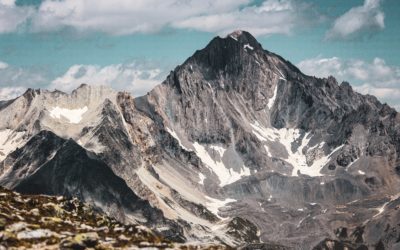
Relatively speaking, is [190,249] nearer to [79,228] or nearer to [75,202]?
[79,228]

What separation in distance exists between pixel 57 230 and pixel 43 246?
10570 millimetres

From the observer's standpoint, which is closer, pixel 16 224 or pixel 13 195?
pixel 16 224

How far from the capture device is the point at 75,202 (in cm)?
17775

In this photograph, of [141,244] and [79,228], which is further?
[79,228]

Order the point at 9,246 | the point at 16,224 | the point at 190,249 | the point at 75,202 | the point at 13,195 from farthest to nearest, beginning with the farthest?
the point at 75,202
the point at 13,195
the point at 190,249
the point at 16,224
the point at 9,246

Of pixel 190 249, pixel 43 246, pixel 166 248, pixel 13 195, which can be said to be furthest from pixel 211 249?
pixel 13 195

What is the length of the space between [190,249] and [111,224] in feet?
89.5

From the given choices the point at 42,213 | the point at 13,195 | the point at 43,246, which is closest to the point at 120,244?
the point at 43,246

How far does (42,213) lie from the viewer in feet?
500

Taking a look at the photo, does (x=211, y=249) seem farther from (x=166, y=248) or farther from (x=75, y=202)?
(x=75, y=202)

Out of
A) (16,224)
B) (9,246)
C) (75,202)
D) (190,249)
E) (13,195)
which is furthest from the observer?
(75,202)

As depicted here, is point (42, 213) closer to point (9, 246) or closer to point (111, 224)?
point (111, 224)

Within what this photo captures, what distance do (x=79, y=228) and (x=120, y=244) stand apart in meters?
14.3

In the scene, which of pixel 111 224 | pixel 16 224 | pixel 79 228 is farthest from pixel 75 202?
pixel 16 224
